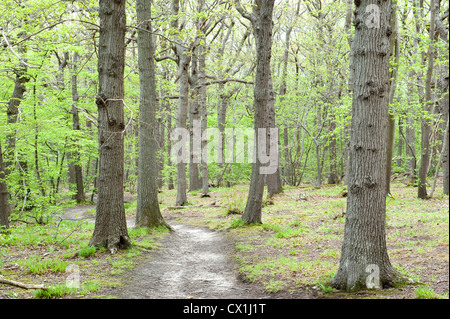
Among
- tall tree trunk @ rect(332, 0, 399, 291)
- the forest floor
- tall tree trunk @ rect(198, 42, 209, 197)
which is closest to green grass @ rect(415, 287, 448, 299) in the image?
the forest floor

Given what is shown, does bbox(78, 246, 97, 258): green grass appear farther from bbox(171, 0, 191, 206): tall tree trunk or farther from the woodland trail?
bbox(171, 0, 191, 206): tall tree trunk

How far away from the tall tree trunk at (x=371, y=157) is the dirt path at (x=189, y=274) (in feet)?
4.64

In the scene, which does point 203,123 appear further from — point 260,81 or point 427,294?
point 427,294

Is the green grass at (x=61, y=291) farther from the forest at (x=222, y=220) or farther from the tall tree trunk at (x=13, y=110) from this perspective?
the tall tree trunk at (x=13, y=110)

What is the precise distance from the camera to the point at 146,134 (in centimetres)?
950

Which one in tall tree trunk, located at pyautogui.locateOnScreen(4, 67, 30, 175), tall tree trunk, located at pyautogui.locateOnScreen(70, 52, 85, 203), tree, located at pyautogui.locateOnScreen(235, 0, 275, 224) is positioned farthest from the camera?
tall tree trunk, located at pyautogui.locateOnScreen(70, 52, 85, 203)

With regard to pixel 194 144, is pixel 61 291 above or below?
below

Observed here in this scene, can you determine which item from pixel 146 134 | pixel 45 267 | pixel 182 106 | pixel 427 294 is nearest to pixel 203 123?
pixel 182 106

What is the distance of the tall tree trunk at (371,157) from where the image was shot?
13.0 feet

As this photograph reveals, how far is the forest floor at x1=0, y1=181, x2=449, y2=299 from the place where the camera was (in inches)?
177

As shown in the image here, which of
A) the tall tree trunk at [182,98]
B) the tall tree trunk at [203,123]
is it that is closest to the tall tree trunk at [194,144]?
the tall tree trunk at [203,123]

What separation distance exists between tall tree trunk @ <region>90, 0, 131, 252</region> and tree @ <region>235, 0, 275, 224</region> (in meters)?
3.61

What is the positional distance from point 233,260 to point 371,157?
368cm

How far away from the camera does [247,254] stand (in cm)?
680
